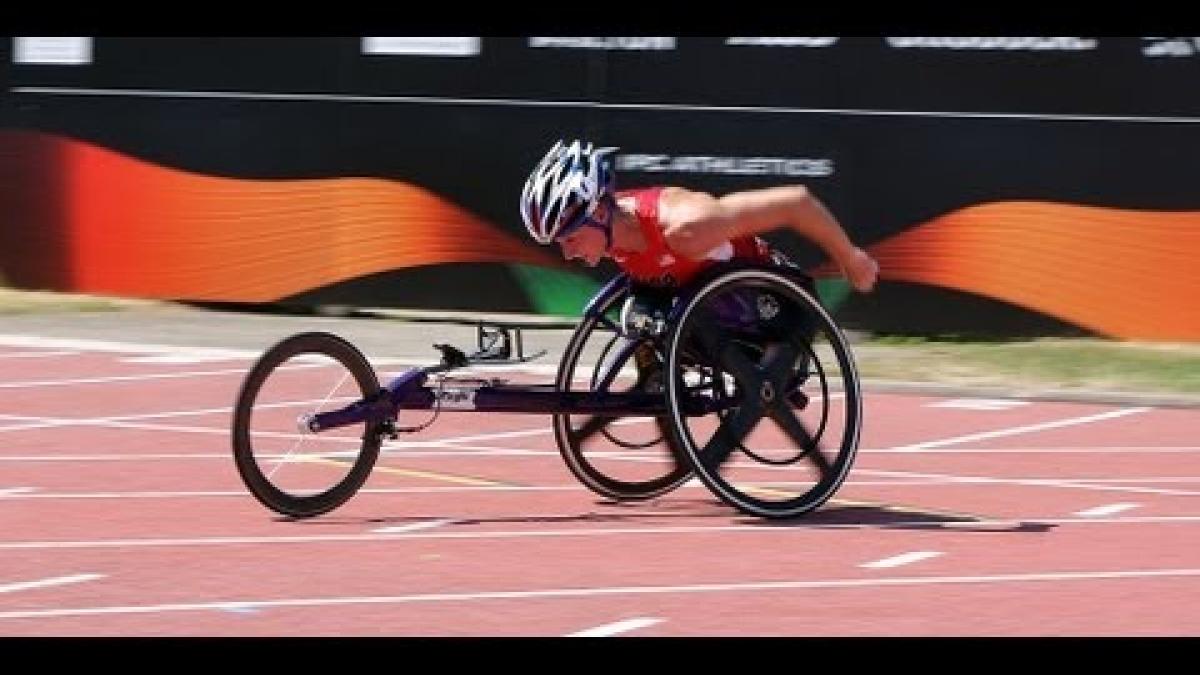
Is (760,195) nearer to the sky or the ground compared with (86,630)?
nearer to the sky

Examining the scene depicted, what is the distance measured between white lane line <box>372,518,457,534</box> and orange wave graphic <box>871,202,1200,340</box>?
9.02 meters

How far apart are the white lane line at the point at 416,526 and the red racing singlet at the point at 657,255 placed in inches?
51.4

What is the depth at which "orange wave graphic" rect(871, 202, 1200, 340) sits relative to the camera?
60.1ft

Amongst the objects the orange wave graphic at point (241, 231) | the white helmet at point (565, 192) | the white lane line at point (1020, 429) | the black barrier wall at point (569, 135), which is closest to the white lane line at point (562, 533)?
the white helmet at point (565, 192)

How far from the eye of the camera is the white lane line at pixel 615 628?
26.5ft

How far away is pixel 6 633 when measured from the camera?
7.98 metres

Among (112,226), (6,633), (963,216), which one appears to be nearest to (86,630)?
(6,633)

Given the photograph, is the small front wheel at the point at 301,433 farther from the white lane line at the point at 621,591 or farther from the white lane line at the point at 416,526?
the white lane line at the point at 621,591

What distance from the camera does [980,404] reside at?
15.6 meters

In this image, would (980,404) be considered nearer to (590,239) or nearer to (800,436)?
(800,436)

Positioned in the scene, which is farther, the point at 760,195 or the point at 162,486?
the point at 162,486

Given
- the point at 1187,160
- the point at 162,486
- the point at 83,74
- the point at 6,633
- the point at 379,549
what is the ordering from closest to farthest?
the point at 6,633 < the point at 379,549 < the point at 162,486 < the point at 1187,160 < the point at 83,74

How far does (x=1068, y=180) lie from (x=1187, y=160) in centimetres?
86

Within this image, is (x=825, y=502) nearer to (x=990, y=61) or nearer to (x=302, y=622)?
(x=302, y=622)
